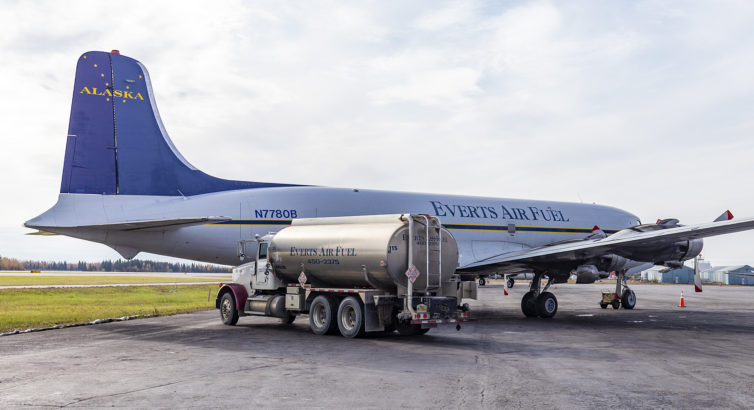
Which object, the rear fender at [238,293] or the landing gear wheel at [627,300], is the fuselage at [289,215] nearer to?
the rear fender at [238,293]

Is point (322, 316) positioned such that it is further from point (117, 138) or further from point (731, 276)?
point (731, 276)

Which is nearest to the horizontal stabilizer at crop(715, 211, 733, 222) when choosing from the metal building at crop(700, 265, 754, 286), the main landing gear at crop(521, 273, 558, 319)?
the main landing gear at crop(521, 273, 558, 319)

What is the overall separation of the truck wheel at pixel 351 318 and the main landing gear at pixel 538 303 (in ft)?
33.0

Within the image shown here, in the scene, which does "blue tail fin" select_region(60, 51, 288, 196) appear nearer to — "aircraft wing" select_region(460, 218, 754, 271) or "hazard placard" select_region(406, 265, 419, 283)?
"hazard placard" select_region(406, 265, 419, 283)

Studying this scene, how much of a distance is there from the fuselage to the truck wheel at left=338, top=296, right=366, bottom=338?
6.49 meters

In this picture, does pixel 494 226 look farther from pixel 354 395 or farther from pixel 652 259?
pixel 354 395

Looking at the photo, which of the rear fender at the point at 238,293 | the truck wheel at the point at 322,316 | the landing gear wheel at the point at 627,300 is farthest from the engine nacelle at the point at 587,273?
the rear fender at the point at 238,293

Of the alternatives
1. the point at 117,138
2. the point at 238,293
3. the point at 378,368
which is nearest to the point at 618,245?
the point at 378,368

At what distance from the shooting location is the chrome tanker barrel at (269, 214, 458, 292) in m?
16.5

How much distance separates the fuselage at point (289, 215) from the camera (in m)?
20.8

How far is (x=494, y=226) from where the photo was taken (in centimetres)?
2781

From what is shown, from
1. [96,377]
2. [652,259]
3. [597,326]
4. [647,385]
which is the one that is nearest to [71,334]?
[96,377]

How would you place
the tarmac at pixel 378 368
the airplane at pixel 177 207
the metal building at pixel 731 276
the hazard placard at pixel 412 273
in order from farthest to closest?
the metal building at pixel 731 276 < the airplane at pixel 177 207 < the hazard placard at pixel 412 273 < the tarmac at pixel 378 368

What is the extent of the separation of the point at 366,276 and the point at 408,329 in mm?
2168
